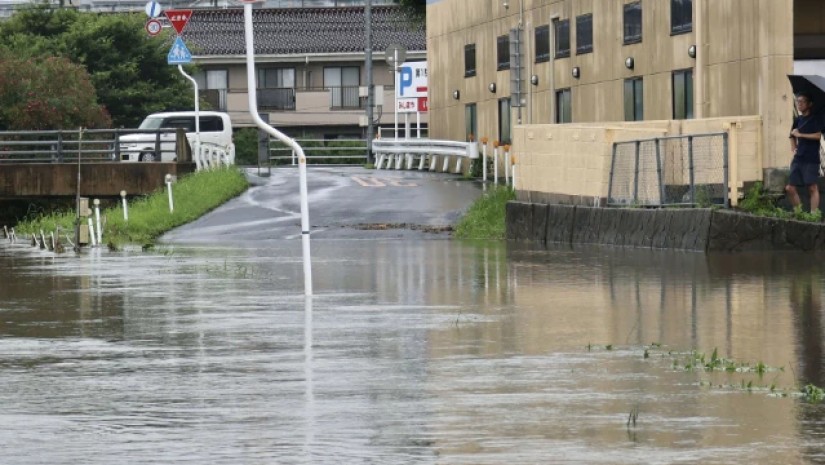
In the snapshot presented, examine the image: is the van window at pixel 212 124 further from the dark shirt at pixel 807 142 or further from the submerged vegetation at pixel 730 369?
the submerged vegetation at pixel 730 369

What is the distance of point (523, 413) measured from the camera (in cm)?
848

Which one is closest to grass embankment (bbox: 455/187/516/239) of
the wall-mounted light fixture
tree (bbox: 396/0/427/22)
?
the wall-mounted light fixture

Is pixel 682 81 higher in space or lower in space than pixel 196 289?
higher

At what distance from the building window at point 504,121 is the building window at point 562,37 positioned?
4.55m

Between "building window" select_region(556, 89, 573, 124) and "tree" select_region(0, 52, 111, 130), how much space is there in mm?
17407

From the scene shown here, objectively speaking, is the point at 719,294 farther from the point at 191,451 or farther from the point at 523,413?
the point at 191,451

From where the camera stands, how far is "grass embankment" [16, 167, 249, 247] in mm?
28625

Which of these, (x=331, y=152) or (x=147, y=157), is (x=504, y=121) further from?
(x=331, y=152)

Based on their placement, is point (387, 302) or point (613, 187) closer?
point (387, 302)

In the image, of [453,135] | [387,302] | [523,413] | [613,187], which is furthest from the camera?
[453,135]

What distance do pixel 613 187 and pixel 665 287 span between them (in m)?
8.97

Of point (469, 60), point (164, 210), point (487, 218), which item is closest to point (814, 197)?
point (487, 218)

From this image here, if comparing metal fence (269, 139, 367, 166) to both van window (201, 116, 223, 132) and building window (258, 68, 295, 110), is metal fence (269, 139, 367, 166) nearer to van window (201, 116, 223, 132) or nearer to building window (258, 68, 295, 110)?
building window (258, 68, 295, 110)

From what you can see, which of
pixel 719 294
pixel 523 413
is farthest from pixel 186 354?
pixel 719 294
